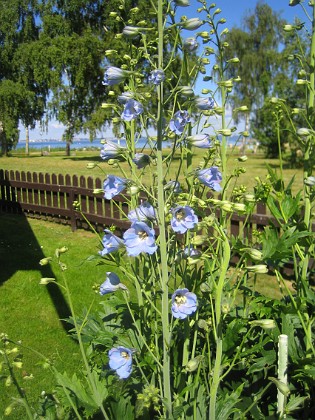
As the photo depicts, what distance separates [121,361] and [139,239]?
42 centimetres

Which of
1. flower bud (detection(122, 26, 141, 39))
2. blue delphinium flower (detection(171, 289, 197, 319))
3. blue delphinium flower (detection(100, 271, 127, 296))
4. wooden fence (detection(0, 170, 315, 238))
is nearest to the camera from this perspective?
blue delphinium flower (detection(171, 289, 197, 319))

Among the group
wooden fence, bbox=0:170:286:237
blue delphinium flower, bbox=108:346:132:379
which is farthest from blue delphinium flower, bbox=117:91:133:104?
wooden fence, bbox=0:170:286:237

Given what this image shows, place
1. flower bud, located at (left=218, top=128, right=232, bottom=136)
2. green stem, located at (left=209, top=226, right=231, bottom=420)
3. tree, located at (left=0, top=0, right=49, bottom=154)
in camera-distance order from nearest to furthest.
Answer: green stem, located at (left=209, top=226, right=231, bottom=420) < flower bud, located at (left=218, top=128, right=232, bottom=136) < tree, located at (left=0, top=0, right=49, bottom=154)

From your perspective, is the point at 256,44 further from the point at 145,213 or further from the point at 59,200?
the point at 145,213

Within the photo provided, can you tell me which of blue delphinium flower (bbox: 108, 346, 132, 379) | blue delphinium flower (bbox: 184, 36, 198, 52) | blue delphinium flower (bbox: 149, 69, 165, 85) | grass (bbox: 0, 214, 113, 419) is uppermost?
blue delphinium flower (bbox: 184, 36, 198, 52)

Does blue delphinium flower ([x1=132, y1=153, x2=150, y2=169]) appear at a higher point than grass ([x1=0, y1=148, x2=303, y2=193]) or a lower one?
higher

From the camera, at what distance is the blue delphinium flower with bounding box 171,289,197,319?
137cm

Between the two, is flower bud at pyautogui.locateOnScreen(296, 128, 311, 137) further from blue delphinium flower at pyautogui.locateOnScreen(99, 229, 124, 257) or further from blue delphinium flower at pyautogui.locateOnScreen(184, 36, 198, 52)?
blue delphinium flower at pyautogui.locateOnScreen(99, 229, 124, 257)

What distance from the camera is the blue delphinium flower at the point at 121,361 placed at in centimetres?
143

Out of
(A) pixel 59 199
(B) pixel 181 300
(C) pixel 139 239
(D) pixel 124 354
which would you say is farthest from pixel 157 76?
(A) pixel 59 199

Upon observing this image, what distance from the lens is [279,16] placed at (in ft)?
101

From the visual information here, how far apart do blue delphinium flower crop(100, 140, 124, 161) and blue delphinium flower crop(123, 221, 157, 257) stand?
31 centimetres

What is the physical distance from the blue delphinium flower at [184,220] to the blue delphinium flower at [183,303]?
198mm

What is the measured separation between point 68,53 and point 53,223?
64.2 ft
